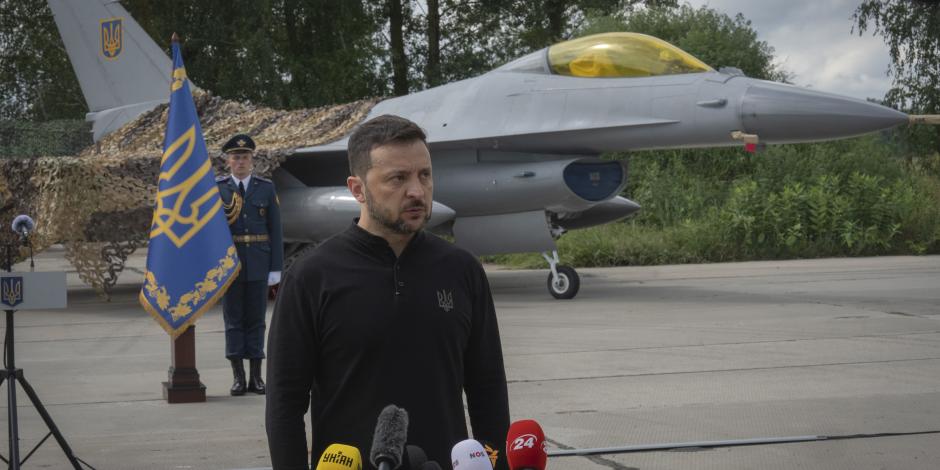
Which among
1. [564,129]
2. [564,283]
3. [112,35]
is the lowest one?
[564,283]

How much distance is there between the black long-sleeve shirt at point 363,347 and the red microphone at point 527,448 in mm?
597

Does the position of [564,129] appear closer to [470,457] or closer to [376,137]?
[376,137]

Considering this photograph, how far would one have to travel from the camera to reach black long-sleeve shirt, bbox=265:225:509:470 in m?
2.48

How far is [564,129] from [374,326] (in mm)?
9450

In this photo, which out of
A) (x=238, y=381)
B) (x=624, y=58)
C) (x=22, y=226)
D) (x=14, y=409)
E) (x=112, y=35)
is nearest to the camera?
(x=14, y=409)

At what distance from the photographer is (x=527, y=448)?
191 cm

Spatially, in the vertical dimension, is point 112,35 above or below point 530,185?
above

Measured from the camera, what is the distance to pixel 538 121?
39.4ft

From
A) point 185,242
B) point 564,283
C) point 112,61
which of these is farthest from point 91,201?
point 185,242

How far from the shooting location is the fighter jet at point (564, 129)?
1079cm

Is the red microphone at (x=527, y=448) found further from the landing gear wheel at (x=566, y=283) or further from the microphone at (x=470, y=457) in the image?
the landing gear wheel at (x=566, y=283)

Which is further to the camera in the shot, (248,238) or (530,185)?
(530,185)

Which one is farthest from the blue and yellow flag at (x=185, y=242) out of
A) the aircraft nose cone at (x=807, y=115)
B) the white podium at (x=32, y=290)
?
the aircraft nose cone at (x=807, y=115)

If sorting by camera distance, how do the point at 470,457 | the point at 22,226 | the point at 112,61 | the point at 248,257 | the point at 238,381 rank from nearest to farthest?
the point at 470,457 < the point at 22,226 < the point at 238,381 < the point at 248,257 < the point at 112,61
